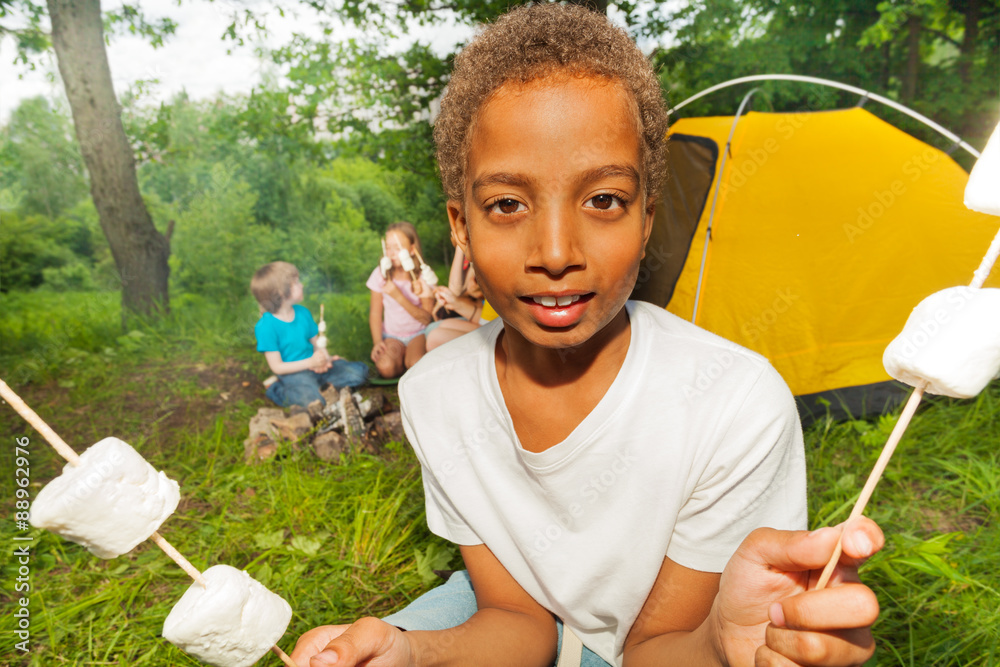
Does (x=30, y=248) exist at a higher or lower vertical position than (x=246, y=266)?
higher

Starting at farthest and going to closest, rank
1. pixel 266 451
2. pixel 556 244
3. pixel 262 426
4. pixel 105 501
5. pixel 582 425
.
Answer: pixel 262 426
pixel 266 451
pixel 582 425
pixel 556 244
pixel 105 501

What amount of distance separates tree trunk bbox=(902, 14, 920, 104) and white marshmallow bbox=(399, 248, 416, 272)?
4194 millimetres

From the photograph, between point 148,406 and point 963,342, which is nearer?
point 963,342

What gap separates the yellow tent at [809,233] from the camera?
268 cm

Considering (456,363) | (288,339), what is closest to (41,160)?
(288,339)

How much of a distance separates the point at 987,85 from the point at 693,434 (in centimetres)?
524

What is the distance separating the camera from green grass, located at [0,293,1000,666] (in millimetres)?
1836

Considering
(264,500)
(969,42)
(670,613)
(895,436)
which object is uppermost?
(969,42)

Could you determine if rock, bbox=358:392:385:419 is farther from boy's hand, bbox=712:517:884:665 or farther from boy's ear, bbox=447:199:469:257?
boy's hand, bbox=712:517:884:665

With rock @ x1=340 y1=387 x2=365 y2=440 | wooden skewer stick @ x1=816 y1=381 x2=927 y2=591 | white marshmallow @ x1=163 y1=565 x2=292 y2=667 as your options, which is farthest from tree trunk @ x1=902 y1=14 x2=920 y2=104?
white marshmallow @ x1=163 y1=565 x2=292 y2=667

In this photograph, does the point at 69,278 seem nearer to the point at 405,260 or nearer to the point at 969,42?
the point at 405,260

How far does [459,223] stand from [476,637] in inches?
34.0

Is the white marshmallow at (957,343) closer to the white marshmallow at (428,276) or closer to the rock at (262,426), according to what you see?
the rock at (262,426)

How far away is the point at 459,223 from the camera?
1.25 m
